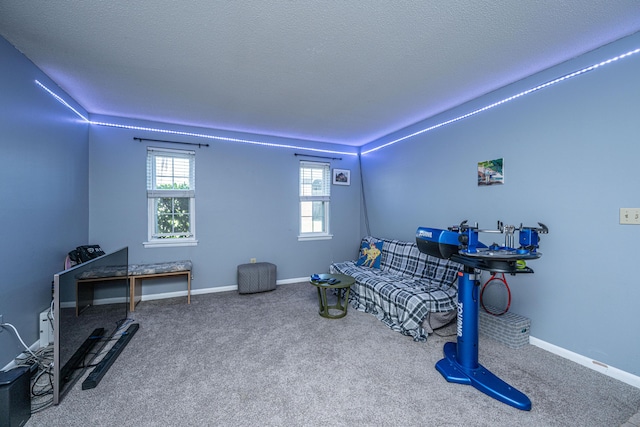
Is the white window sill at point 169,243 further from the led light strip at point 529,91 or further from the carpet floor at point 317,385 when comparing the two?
the led light strip at point 529,91

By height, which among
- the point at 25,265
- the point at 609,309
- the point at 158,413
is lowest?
the point at 158,413

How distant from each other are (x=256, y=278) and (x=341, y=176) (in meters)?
2.42

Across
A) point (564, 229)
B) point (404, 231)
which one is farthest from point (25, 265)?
point (564, 229)

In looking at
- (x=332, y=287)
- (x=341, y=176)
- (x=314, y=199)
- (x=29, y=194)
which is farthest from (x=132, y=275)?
(x=341, y=176)

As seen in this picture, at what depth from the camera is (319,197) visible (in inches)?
192

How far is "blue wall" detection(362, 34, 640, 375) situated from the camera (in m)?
1.96

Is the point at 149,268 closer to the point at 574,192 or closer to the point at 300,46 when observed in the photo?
the point at 300,46

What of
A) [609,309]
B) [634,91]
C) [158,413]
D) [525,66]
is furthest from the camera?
[525,66]

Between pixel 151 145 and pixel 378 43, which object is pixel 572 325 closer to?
pixel 378 43

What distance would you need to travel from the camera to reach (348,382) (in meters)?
1.94

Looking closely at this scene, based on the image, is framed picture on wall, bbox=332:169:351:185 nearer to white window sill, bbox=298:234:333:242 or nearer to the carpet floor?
white window sill, bbox=298:234:333:242

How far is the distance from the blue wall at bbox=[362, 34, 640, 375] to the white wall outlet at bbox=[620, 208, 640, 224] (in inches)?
1.5

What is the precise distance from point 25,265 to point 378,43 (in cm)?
338

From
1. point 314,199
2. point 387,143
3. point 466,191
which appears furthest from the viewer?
point 314,199
